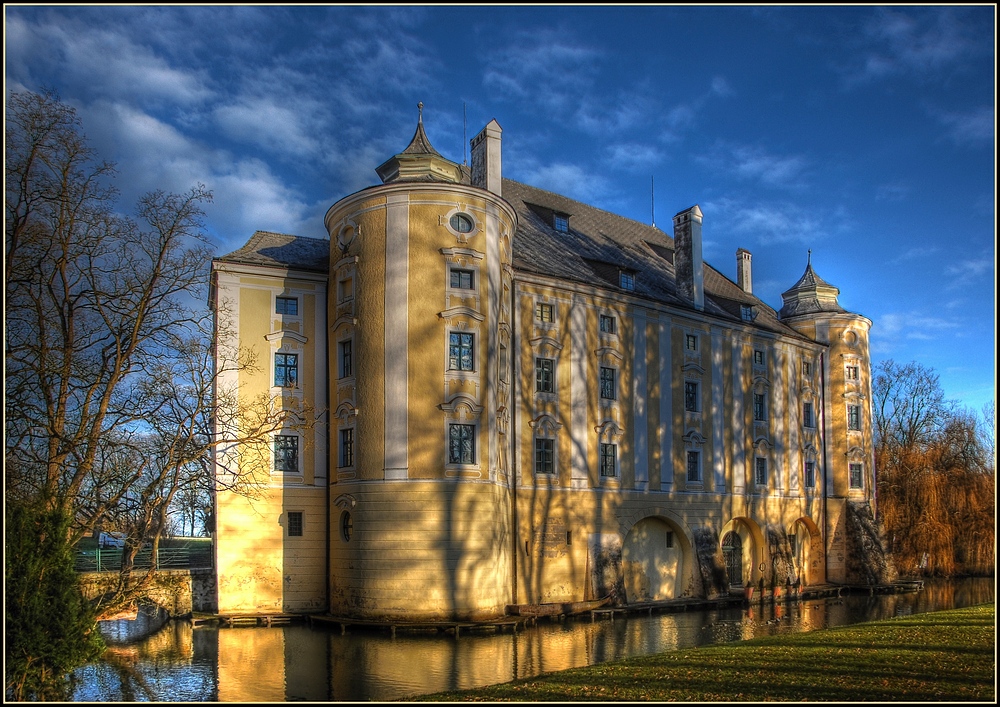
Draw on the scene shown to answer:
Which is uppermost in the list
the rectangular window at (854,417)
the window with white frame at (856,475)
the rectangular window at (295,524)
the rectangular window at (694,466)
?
the rectangular window at (854,417)

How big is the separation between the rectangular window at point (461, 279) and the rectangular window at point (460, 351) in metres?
1.53

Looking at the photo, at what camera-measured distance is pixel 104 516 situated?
16641mm

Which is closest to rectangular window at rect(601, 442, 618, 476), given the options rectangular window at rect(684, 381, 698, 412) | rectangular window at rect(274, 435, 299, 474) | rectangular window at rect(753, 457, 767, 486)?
rectangular window at rect(684, 381, 698, 412)

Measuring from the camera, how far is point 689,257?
41062 millimetres

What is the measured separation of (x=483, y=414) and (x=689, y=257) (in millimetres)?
16667

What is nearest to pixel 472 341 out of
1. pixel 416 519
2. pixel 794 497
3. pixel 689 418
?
pixel 416 519

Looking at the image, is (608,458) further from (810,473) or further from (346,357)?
(810,473)

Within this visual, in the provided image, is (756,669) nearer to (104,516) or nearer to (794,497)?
(104,516)

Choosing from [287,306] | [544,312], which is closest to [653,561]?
[544,312]

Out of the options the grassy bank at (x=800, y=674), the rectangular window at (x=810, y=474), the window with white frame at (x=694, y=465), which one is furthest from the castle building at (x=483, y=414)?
the grassy bank at (x=800, y=674)

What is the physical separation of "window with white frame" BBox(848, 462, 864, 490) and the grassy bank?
2978cm

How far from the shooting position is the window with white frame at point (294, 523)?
29906mm

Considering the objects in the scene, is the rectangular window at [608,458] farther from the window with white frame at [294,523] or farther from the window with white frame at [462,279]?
the window with white frame at [294,523]

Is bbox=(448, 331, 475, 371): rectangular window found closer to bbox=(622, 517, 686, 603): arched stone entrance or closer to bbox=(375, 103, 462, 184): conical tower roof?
bbox=(375, 103, 462, 184): conical tower roof
